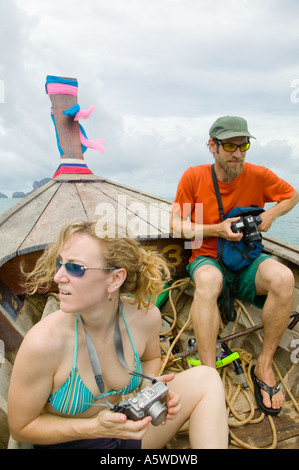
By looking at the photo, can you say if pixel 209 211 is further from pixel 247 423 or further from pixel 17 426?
pixel 17 426

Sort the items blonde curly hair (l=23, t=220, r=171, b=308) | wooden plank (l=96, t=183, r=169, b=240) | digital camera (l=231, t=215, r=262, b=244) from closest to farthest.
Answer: blonde curly hair (l=23, t=220, r=171, b=308), digital camera (l=231, t=215, r=262, b=244), wooden plank (l=96, t=183, r=169, b=240)

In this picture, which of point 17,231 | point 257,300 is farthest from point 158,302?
point 17,231

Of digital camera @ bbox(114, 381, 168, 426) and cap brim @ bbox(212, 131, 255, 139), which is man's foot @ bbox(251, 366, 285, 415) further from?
cap brim @ bbox(212, 131, 255, 139)

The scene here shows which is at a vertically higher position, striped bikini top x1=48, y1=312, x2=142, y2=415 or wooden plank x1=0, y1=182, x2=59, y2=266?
wooden plank x1=0, y1=182, x2=59, y2=266

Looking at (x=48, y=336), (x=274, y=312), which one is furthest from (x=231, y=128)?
(x=48, y=336)

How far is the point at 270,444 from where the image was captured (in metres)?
1.57

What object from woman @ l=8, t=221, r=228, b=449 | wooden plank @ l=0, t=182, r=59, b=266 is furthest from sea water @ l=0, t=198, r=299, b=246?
woman @ l=8, t=221, r=228, b=449

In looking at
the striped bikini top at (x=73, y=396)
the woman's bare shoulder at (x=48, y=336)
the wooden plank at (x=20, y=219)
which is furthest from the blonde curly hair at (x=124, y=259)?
the wooden plank at (x=20, y=219)

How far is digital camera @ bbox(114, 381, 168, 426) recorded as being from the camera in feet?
3.33

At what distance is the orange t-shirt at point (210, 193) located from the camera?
232 cm

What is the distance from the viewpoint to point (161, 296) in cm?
260

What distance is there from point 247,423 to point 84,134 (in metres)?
4.61

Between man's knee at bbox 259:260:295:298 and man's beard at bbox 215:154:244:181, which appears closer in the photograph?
man's knee at bbox 259:260:295:298

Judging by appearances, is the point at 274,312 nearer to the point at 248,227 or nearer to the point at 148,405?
the point at 248,227
